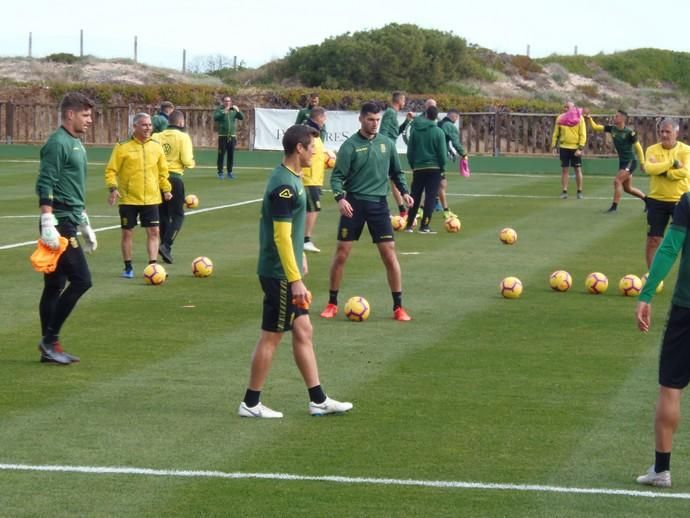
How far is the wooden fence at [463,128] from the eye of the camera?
47188 mm

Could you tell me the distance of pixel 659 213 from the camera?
16766mm

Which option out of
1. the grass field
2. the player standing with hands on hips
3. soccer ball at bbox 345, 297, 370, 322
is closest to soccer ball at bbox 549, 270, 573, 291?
the grass field

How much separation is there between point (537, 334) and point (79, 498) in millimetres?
6788

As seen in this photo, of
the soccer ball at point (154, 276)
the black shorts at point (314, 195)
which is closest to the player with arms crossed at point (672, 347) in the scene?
the soccer ball at point (154, 276)

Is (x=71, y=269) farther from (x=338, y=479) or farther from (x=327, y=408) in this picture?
(x=338, y=479)

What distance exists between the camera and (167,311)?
14.9 meters

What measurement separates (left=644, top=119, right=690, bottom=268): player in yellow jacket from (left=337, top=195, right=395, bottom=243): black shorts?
11.5ft

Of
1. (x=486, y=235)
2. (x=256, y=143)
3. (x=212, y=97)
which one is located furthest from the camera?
(x=212, y=97)

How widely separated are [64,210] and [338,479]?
5.03 metres

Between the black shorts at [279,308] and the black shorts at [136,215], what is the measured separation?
25.9ft

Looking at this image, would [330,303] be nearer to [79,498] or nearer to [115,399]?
[115,399]

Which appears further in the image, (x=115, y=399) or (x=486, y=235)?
(x=486, y=235)

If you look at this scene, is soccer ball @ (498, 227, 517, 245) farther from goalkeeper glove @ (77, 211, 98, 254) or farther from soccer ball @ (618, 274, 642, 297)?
goalkeeper glove @ (77, 211, 98, 254)

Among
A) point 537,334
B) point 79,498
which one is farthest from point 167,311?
point 79,498
